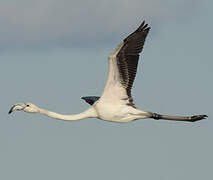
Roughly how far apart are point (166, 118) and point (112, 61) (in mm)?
5418

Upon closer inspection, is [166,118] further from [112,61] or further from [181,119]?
[112,61]

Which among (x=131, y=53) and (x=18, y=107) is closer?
(x=131, y=53)

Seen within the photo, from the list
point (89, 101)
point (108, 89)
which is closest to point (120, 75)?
point (108, 89)

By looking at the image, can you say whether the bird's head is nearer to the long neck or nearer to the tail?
the long neck

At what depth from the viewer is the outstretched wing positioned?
5362cm

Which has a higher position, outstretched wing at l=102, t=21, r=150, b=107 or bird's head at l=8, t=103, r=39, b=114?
outstretched wing at l=102, t=21, r=150, b=107

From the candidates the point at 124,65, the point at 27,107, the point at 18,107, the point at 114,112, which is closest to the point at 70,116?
the point at 27,107

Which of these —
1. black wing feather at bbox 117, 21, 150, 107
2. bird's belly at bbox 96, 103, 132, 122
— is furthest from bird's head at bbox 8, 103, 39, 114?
black wing feather at bbox 117, 21, 150, 107

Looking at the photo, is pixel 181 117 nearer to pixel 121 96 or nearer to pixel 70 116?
pixel 121 96

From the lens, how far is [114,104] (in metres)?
55.8

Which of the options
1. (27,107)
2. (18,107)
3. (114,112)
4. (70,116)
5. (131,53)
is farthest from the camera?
(70,116)

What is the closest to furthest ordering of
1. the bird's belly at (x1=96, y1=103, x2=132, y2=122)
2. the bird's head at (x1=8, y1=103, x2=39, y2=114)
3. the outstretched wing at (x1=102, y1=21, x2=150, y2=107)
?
Result: the outstretched wing at (x1=102, y1=21, x2=150, y2=107) → the bird's belly at (x1=96, y1=103, x2=132, y2=122) → the bird's head at (x1=8, y1=103, x2=39, y2=114)

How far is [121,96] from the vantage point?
55781 millimetres

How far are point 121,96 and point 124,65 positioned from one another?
2276 mm
